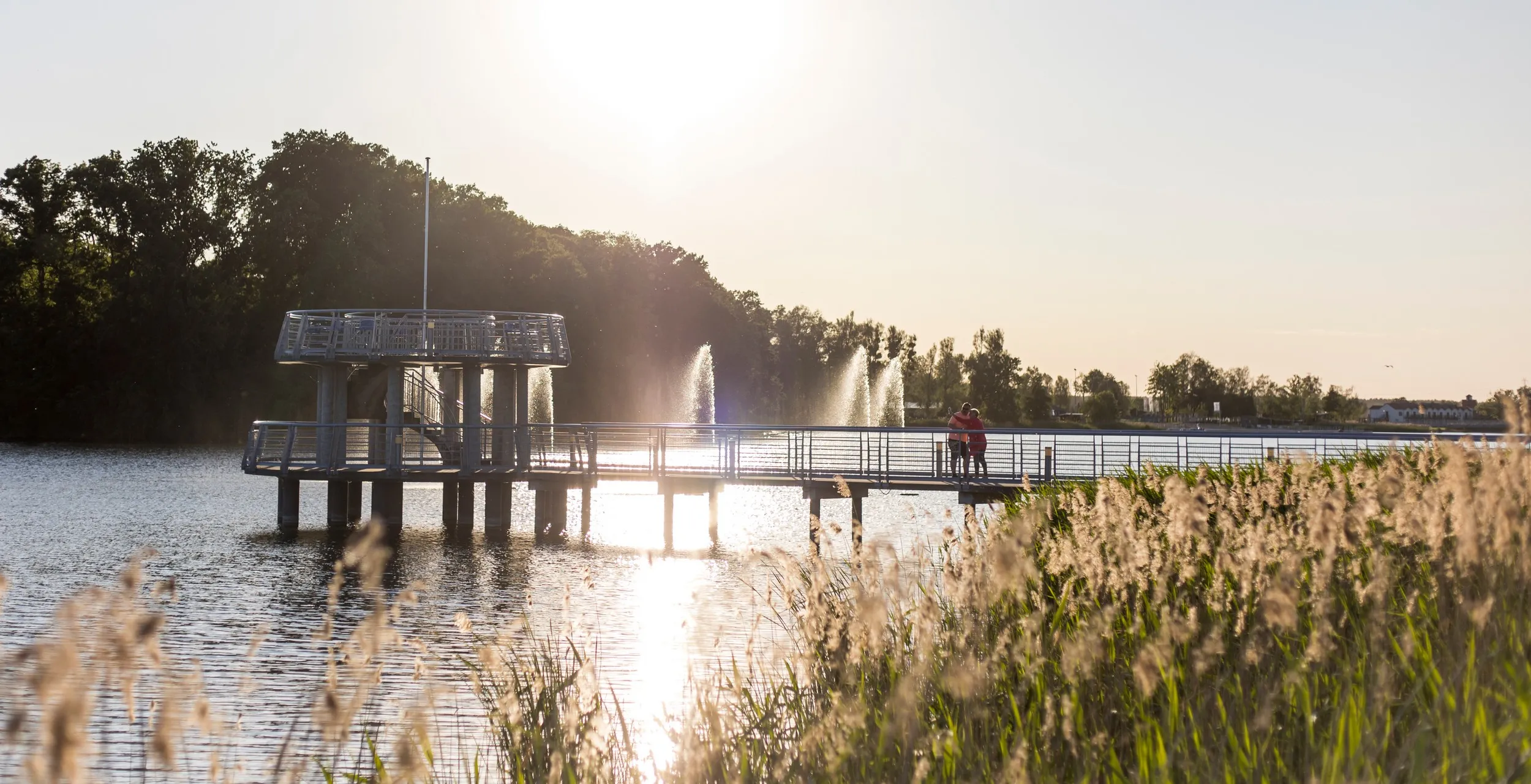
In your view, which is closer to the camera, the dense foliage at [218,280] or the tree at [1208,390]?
the dense foliage at [218,280]

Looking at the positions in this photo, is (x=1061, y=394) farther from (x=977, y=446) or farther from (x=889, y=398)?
(x=977, y=446)

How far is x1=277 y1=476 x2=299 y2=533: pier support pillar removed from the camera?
37.2m

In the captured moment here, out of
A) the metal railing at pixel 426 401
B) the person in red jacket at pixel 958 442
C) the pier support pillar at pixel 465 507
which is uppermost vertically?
the metal railing at pixel 426 401

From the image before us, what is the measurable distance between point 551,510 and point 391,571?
8083mm

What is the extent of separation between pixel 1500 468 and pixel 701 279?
309 ft

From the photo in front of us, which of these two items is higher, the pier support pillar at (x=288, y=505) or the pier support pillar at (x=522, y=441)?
the pier support pillar at (x=522, y=441)

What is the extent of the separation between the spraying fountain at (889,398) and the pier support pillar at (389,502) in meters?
31.1

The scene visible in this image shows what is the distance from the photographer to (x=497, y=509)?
3669 cm

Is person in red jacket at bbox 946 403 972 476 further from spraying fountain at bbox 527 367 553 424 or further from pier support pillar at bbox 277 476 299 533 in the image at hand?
spraying fountain at bbox 527 367 553 424

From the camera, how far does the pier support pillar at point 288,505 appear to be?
3722 centimetres

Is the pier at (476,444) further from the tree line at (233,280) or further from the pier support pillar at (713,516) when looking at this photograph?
the tree line at (233,280)

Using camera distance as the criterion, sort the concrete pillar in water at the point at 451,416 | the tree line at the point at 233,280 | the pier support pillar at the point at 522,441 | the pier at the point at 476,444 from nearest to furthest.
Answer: the pier at the point at 476,444 < the pier support pillar at the point at 522,441 < the concrete pillar in water at the point at 451,416 < the tree line at the point at 233,280

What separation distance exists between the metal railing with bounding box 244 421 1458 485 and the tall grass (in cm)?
1999

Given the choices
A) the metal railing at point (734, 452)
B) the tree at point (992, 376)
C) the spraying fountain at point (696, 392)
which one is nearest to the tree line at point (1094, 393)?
the tree at point (992, 376)
